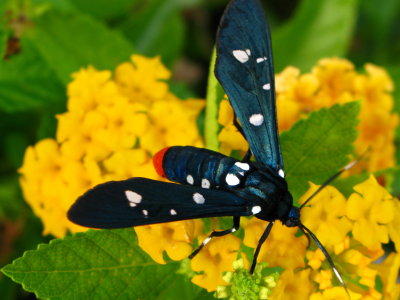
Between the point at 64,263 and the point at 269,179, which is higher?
the point at 269,179

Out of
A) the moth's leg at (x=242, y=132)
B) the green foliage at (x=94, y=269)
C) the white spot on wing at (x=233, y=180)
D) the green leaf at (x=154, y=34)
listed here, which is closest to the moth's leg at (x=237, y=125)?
the moth's leg at (x=242, y=132)

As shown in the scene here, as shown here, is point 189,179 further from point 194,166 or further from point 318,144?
point 318,144

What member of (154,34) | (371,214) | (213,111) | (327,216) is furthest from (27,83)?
(371,214)

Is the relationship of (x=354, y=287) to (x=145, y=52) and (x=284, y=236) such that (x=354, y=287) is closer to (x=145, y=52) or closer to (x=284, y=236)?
(x=284, y=236)

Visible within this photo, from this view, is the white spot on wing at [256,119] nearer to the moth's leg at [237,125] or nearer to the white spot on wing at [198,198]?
the moth's leg at [237,125]

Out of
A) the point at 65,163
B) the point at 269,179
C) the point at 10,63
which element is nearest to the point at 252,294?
the point at 269,179

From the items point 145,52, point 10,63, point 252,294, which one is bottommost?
point 252,294
